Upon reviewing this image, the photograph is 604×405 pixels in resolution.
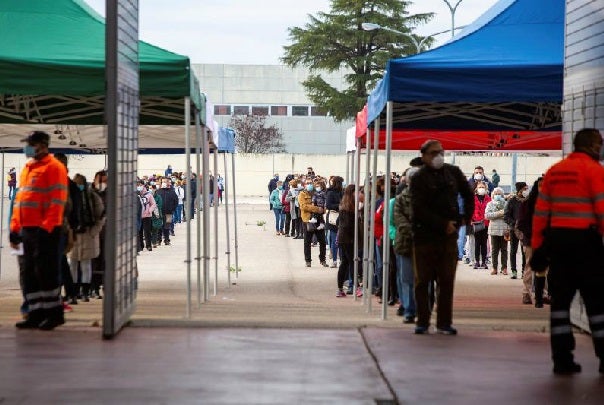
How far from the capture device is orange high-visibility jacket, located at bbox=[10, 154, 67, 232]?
1234cm

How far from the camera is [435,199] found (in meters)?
12.2

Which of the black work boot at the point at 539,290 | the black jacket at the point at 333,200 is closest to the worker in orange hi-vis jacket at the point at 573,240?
the black work boot at the point at 539,290

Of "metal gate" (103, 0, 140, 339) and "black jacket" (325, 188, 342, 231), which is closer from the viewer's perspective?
"metal gate" (103, 0, 140, 339)

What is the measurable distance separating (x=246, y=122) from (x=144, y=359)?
85677mm

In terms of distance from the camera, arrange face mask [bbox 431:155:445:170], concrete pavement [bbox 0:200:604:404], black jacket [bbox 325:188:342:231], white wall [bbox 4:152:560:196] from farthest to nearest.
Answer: white wall [bbox 4:152:560:196] → black jacket [bbox 325:188:342:231] → face mask [bbox 431:155:445:170] → concrete pavement [bbox 0:200:604:404]

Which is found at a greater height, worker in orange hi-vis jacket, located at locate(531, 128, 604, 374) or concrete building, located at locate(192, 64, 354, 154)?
concrete building, located at locate(192, 64, 354, 154)

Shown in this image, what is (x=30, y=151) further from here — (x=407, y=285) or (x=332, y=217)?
(x=332, y=217)

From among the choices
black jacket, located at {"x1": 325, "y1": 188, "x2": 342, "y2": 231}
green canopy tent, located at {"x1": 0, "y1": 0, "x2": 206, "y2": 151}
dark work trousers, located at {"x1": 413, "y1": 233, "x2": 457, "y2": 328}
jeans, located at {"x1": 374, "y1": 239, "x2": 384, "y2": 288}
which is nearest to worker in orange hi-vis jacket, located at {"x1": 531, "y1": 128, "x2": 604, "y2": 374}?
dark work trousers, located at {"x1": 413, "y1": 233, "x2": 457, "y2": 328}

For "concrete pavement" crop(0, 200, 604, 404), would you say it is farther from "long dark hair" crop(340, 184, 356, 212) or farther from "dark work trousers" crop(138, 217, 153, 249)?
"dark work trousers" crop(138, 217, 153, 249)

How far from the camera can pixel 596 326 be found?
398 inches

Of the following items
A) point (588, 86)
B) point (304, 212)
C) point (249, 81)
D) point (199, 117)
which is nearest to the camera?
point (588, 86)

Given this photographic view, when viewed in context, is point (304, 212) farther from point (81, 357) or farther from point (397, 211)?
point (81, 357)

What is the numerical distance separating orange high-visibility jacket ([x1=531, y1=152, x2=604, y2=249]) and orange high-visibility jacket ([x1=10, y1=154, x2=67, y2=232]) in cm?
460

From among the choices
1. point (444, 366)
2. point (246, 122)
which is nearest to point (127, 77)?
point (444, 366)
